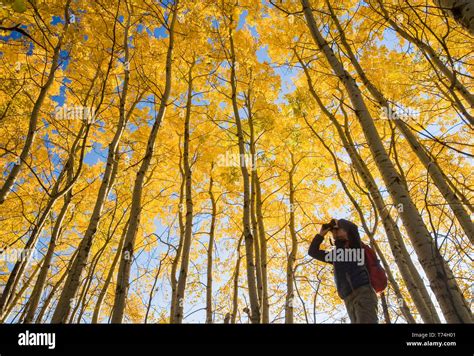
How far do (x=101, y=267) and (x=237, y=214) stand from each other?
5.61m

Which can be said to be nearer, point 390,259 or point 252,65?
point 252,65

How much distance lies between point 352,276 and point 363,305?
0.31 meters

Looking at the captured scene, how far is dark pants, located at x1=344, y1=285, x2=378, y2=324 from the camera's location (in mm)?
2895

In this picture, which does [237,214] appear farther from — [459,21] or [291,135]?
[459,21]

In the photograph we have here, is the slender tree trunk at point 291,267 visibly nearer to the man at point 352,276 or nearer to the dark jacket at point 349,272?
the man at point 352,276

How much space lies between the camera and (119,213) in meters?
9.20

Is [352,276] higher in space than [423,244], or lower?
higher

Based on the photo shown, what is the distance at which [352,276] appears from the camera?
311cm

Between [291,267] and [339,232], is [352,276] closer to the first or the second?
[339,232]

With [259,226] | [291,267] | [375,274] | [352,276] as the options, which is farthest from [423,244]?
[291,267]

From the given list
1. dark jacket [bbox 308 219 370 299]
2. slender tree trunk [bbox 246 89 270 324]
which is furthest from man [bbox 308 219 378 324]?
slender tree trunk [bbox 246 89 270 324]

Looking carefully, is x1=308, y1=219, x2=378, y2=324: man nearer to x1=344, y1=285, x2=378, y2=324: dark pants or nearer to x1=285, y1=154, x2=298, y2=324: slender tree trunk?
x1=344, y1=285, x2=378, y2=324: dark pants
